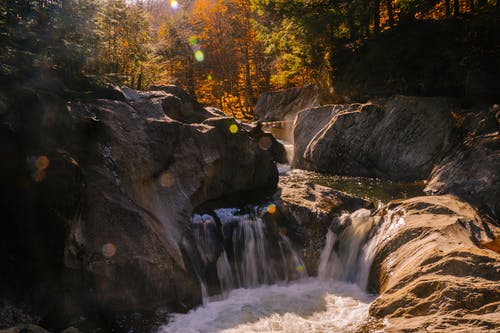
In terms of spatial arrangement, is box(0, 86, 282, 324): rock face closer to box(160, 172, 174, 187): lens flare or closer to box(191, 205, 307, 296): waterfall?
box(160, 172, 174, 187): lens flare

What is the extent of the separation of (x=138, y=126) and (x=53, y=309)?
4.41 meters

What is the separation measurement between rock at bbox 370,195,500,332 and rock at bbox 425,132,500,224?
1730 millimetres

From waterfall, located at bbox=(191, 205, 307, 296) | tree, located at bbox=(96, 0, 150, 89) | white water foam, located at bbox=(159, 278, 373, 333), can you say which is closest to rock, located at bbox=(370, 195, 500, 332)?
white water foam, located at bbox=(159, 278, 373, 333)

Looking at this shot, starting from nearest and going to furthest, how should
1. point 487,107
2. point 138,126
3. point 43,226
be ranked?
1. point 43,226
2. point 138,126
3. point 487,107

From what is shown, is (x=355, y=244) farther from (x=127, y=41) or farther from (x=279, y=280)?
(x=127, y=41)

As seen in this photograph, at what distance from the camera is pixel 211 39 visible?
4494 cm

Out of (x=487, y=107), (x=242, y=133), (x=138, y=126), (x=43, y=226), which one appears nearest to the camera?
(x=43, y=226)

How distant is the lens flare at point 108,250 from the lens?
7.94m

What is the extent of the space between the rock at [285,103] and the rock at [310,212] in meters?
16.2

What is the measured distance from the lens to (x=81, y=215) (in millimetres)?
7848

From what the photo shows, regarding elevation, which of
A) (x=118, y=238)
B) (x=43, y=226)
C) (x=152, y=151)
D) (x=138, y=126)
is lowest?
(x=118, y=238)

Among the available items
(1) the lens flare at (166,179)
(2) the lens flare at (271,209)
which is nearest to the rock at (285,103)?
(2) the lens flare at (271,209)

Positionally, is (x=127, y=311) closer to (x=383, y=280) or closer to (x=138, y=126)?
(x=138, y=126)

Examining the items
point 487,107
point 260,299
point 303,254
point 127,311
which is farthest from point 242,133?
point 487,107
